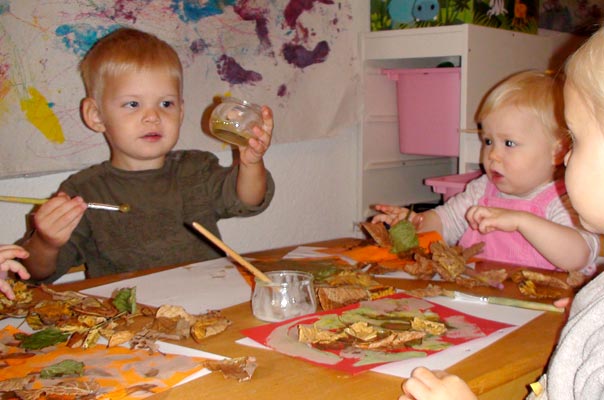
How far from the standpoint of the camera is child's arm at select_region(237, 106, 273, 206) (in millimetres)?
1366

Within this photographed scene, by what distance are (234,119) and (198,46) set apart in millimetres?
652

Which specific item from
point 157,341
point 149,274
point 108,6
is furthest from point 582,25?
point 157,341

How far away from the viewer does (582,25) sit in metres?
2.98

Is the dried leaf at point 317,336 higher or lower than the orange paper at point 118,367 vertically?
higher

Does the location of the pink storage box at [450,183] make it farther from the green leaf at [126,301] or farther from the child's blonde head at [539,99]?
the green leaf at [126,301]

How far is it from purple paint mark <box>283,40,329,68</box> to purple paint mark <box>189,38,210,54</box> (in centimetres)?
29

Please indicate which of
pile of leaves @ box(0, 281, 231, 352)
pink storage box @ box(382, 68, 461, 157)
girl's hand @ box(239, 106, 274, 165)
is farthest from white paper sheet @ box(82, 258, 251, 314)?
pink storage box @ box(382, 68, 461, 157)

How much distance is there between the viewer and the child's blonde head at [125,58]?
1.44 m

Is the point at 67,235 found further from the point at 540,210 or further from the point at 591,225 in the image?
the point at 540,210

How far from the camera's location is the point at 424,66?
2.40m

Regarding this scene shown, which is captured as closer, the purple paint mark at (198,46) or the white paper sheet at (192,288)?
the white paper sheet at (192,288)

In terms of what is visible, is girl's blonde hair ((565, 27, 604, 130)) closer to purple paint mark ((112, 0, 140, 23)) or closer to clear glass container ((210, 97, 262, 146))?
clear glass container ((210, 97, 262, 146))

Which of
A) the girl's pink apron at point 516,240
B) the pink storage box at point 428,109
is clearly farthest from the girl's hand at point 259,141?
the pink storage box at point 428,109

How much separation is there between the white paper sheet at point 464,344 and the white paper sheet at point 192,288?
0.18 metres
